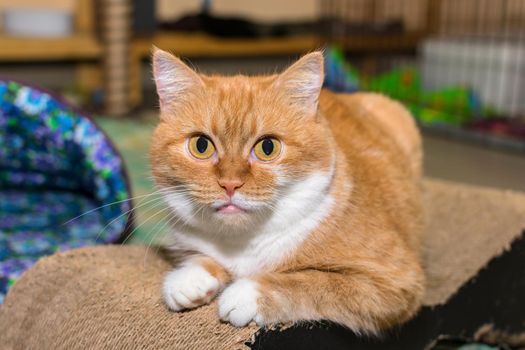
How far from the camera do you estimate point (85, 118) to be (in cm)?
161

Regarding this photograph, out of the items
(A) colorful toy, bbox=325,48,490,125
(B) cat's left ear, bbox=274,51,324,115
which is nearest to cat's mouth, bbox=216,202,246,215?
(B) cat's left ear, bbox=274,51,324,115

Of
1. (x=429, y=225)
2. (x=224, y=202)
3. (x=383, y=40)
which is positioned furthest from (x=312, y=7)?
(x=224, y=202)

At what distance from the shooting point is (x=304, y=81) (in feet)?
3.71

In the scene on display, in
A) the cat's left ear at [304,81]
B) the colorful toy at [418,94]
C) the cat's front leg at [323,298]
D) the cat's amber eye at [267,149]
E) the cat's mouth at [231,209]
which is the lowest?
the colorful toy at [418,94]

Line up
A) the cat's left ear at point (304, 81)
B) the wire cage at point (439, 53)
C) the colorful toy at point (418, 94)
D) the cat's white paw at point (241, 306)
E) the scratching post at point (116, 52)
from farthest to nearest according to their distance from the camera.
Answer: the wire cage at point (439, 53) → the scratching post at point (116, 52) → the colorful toy at point (418, 94) → the cat's left ear at point (304, 81) → the cat's white paw at point (241, 306)

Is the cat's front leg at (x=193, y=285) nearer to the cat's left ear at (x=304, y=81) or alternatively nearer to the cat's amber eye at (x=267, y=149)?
the cat's amber eye at (x=267, y=149)

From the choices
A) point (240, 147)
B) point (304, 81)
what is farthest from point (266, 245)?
point (304, 81)

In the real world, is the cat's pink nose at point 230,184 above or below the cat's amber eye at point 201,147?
below

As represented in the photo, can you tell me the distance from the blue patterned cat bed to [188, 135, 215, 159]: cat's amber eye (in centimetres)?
40

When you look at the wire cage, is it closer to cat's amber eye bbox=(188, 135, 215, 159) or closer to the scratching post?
the scratching post

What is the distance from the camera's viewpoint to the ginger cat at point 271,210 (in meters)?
1.02

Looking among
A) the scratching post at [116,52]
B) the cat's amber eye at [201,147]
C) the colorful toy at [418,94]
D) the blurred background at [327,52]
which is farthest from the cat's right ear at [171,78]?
the scratching post at [116,52]

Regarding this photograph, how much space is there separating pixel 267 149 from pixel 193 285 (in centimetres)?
26

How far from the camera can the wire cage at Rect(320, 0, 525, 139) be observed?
12.7 ft
